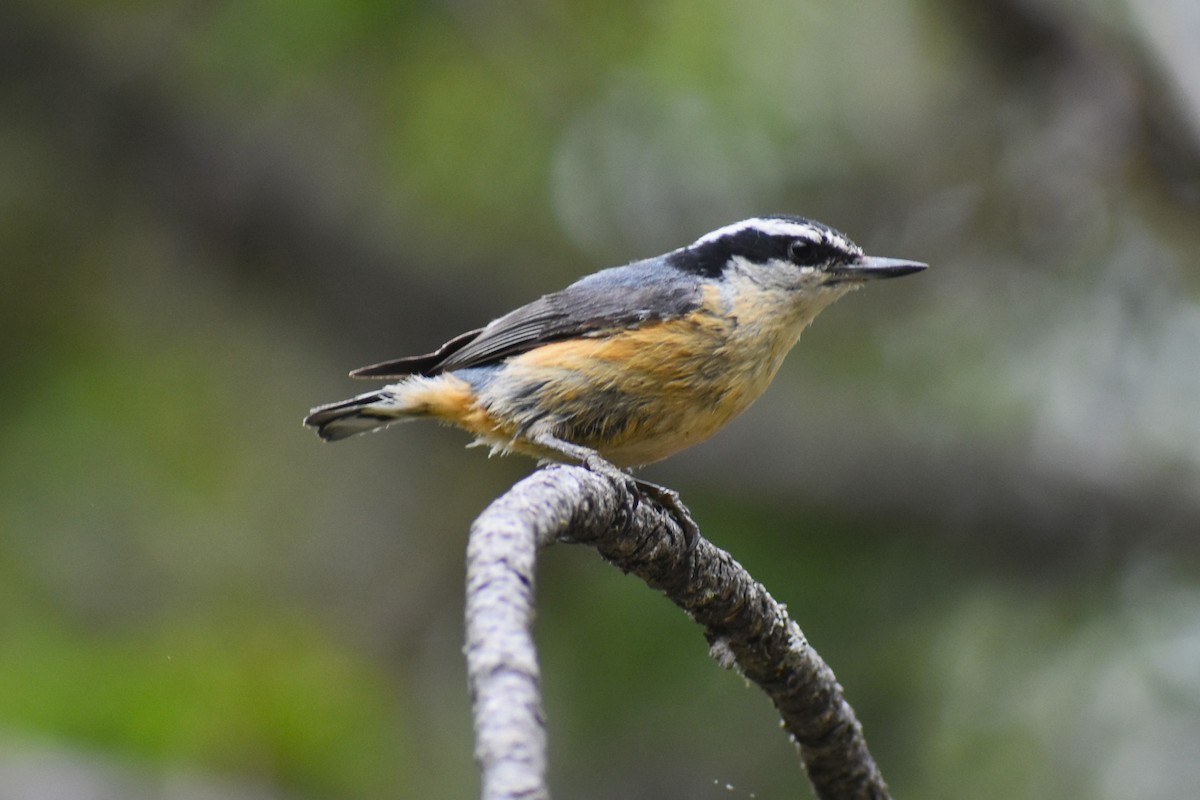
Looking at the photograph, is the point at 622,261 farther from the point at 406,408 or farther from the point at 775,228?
the point at 406,408

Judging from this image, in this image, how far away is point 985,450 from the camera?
18.7ft

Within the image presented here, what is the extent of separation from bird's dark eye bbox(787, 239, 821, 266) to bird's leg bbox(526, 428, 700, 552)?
2.96 feet

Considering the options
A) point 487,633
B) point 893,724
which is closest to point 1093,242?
point 893,724

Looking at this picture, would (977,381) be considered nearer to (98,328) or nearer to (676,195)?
(676,195)

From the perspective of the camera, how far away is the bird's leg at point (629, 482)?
2719 mm

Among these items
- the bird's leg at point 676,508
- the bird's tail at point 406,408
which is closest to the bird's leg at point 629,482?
the bird's leg at point 676,508

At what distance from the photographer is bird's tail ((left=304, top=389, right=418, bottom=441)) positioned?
3812 mm

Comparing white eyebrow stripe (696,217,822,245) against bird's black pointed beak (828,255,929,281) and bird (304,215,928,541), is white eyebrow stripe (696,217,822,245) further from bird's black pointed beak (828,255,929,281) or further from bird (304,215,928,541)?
bird's black pointed beak (828,255,929,281)

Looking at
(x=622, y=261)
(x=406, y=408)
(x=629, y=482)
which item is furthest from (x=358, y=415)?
(x=622, y=261)

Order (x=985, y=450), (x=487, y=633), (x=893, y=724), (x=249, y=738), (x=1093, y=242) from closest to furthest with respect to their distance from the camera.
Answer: (x=487, y=633) < (x=249, y=738) < (x=893, y=724) < (x=985, y=450) < (x=1093, y=242)

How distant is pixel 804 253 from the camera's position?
3.90 m

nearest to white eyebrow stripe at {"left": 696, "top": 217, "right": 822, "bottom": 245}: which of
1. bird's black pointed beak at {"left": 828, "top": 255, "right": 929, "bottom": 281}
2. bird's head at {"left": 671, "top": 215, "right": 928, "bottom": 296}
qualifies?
bird's head at {"left": 671, "top": 215, "right": 928, "bottom": 296}

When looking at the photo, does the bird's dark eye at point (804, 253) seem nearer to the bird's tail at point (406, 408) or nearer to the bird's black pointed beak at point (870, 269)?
the bird's black pointed beak at point (870, 269)

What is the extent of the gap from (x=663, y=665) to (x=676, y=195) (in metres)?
2.26
